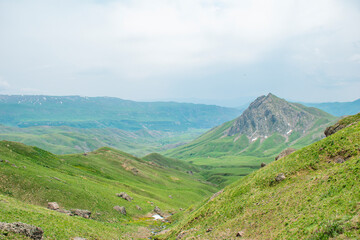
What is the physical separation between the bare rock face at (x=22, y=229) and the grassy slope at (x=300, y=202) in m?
25.0

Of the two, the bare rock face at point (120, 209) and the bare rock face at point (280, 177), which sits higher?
the bare rock face at point (280, 177)

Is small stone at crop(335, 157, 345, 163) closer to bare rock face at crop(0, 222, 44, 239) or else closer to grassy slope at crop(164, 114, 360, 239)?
grassy slope at crop(164, 114, 360, 239)

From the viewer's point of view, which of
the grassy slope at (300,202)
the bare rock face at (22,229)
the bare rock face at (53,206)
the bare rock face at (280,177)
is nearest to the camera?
the grassy slope at (300,202)

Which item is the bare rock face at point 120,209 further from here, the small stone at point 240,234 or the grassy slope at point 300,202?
the small stone at point 240,234

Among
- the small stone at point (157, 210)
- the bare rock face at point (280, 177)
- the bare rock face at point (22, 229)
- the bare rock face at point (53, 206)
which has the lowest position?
the small stone at point (157, 210)

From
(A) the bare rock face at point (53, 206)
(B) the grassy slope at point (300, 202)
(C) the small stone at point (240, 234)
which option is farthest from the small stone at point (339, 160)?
(A) the bare rock face at point (53, 206)

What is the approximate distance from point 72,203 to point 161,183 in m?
100

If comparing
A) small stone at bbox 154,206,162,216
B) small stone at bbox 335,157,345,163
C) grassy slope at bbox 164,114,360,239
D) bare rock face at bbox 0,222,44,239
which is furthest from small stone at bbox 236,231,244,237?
small stone at bbox 154,206,162,216

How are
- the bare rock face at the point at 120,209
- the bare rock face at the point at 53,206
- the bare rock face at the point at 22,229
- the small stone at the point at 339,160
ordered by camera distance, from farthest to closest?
1. the bare rock face at the point at 120,209
2. the bare rock face at the point at 53,206
3. the small stone at the point at 339,160
4. the bare rock face at the point at 22,229

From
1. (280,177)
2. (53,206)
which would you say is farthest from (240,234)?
(53,206)

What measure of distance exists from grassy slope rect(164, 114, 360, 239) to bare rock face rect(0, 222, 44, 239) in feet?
82.0

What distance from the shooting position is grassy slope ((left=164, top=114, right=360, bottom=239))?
25.7 metres

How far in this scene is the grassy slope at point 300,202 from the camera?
84.3 feet

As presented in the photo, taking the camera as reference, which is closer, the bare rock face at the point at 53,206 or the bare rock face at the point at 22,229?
the bare rock face at the point at 22,229
